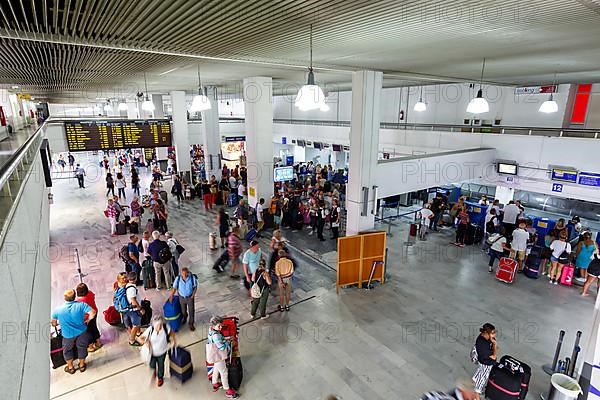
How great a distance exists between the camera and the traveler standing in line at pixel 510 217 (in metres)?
10.2

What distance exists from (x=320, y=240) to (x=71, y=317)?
6.77m

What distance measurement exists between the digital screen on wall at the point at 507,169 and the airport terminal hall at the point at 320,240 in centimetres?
5

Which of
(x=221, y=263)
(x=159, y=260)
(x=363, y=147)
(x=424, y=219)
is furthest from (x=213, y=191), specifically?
(x=424, y=219)

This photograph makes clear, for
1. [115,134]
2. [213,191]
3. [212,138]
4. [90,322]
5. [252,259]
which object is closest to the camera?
[90,322]

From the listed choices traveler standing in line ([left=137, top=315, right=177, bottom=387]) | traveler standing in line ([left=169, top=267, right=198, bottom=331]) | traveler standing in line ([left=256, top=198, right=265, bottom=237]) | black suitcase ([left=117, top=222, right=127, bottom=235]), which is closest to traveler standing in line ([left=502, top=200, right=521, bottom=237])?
traveler standing in line ([left=256, top=198, right=265, bottom=237])

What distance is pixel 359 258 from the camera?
24.7ft

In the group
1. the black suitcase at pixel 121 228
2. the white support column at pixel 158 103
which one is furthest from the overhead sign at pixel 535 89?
the white support column at pixel 158 103

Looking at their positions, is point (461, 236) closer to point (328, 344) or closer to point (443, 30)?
point (328, 344)

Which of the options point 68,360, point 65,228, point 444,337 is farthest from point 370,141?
point 65,228

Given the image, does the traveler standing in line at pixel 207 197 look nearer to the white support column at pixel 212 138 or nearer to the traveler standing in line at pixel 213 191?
the traveler standing in line at pixel 213 191

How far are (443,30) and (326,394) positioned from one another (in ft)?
16.8

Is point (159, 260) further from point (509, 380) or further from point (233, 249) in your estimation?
point (509, 380)

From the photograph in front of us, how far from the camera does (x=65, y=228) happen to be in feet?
38.2

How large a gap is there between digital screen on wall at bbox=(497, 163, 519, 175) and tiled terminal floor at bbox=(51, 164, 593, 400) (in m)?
3.21
